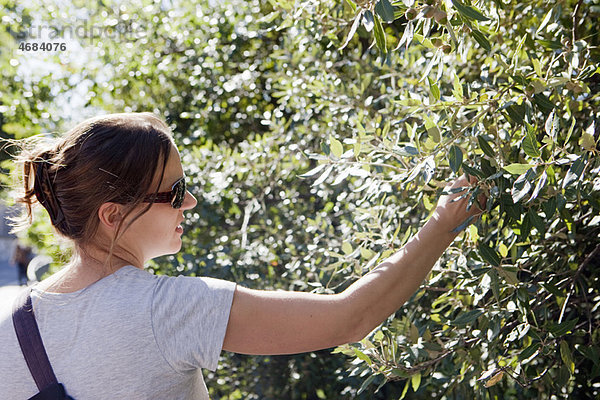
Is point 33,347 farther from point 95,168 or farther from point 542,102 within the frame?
point 542,102

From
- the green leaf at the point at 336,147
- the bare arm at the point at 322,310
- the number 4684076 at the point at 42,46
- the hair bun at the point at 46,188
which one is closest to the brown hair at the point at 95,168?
the hair bun at the point at 46,188

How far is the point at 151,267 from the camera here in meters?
3.54

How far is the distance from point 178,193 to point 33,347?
1.52ft

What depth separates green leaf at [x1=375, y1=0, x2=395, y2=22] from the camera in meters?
1.35

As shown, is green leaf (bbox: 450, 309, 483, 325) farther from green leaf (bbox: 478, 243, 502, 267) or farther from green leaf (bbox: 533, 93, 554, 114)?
green leaf (bbox: 533, 93, 554, 114)

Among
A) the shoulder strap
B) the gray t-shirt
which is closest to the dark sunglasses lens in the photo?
the gray t-shirt

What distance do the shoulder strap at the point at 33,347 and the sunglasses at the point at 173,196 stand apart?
35 centimetres

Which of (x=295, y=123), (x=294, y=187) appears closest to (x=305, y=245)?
(x=294, y=187)

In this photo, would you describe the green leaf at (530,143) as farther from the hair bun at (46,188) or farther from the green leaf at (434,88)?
the hair bun at (46,188)

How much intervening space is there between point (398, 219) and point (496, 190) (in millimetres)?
1120

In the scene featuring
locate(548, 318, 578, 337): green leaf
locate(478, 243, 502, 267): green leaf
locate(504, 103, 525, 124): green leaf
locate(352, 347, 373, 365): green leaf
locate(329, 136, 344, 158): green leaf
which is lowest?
locate(352, 347, 373, 365): green leaf

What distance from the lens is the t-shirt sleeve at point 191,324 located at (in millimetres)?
1371

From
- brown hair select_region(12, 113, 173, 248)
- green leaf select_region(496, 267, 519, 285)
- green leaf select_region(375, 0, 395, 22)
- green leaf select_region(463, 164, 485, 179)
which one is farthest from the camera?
green leaf select_region(496, 267, 519, 285)

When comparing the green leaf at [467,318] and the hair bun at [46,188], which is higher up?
the hair bun at [46,188]
